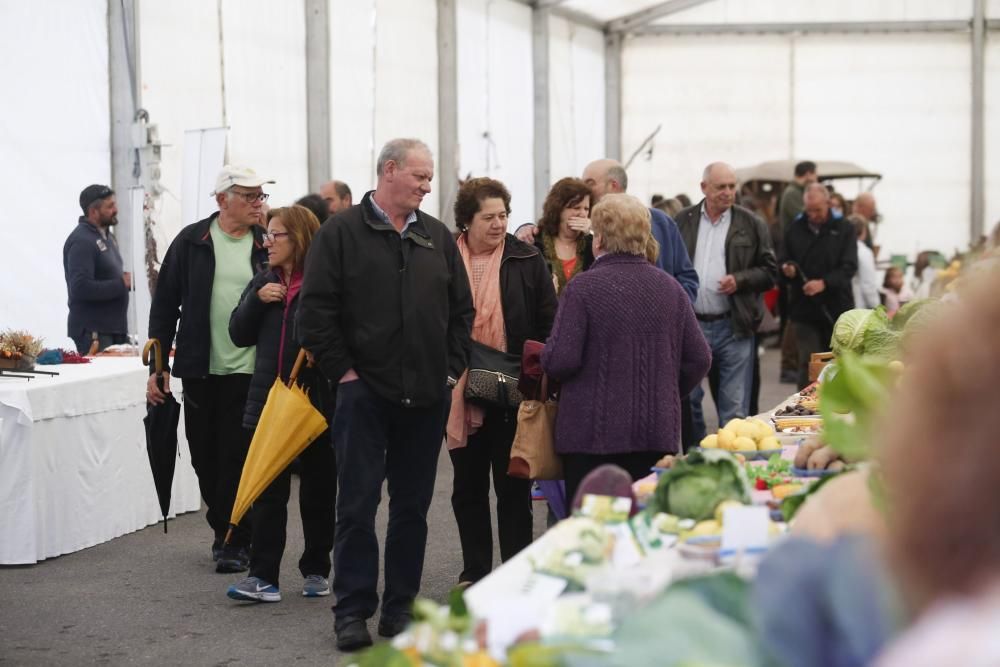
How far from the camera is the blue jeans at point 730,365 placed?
8391 mm

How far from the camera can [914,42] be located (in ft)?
74.2

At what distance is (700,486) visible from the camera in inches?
122

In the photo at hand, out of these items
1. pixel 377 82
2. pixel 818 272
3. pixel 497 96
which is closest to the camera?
pixel 818 272

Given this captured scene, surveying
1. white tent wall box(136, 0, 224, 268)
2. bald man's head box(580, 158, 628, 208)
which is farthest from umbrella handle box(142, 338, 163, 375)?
white tent wall box(136, 0, 224, 268)

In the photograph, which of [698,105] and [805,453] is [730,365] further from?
[698,105]

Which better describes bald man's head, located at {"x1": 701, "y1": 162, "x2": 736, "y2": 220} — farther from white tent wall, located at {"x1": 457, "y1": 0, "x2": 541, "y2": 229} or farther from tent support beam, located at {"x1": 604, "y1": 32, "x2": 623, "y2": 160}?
tent support beam, located at {"x1": 604, "y1": 32, "x2": 623, "y2": 160}

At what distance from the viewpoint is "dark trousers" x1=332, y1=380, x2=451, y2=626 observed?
204 inches

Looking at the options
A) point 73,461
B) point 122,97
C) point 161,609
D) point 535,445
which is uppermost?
point 122,97

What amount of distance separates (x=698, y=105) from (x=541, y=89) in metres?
3.78

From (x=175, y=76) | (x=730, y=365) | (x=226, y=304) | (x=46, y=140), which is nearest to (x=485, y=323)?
(x=226, y=304)

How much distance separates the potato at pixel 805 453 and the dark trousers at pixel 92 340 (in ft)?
21.2

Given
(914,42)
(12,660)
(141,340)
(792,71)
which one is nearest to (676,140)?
(792,71)

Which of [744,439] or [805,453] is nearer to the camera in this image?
[805,453]

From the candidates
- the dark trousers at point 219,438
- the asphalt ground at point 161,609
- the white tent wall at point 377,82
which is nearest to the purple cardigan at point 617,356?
the asphalt ground at point 161,609
